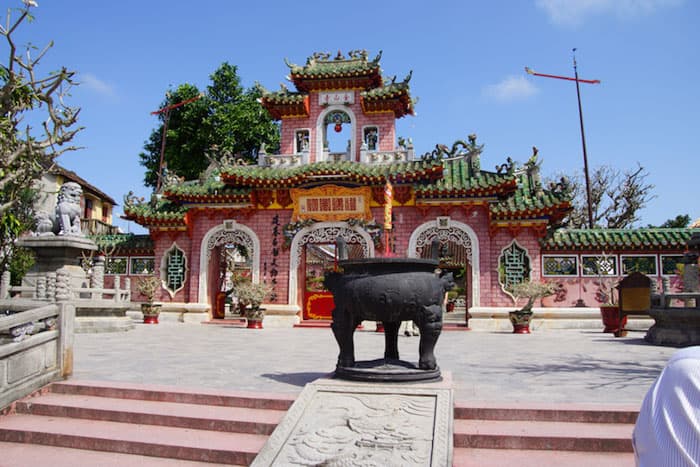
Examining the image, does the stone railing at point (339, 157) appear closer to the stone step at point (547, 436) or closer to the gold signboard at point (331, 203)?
the gold signboard at point (331, 203)

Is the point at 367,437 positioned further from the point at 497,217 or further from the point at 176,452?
the point at 497,217

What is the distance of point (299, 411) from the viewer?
14.7ft

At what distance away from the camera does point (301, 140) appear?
62.6 ft

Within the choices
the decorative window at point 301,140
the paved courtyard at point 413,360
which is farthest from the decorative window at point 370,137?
the paved courtyard at point 413,360

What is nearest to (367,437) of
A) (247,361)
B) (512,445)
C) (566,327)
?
(512,445)

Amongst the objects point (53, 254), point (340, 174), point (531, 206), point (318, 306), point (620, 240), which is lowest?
point (318, 306)

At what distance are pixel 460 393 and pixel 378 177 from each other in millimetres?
11383

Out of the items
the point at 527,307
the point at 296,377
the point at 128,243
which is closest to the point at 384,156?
the point at 527,307

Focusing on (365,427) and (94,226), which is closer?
(365,427)

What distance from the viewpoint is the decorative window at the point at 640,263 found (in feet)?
56.0

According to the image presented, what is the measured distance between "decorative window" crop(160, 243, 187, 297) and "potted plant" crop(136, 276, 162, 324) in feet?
1.10

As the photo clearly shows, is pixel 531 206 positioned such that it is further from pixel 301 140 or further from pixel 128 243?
pixel 128 243

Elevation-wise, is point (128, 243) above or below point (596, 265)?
above

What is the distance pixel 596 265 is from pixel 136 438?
15656mm
